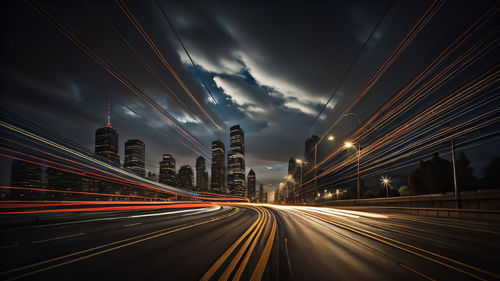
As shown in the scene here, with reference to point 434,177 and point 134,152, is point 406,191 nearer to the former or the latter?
point 434,177

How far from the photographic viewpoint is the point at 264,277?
15.2 ft

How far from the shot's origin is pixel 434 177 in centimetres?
5631

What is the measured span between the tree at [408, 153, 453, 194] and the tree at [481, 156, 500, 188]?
23.5ft

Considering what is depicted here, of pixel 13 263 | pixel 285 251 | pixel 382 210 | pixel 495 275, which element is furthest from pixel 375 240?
pixel 382 210

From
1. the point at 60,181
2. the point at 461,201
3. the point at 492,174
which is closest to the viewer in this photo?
the point at 461,201

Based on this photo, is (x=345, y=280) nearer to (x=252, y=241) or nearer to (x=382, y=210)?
(x=252, y=241)

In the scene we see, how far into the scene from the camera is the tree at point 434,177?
2197 inches

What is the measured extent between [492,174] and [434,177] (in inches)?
511

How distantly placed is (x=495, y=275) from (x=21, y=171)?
134944 mm

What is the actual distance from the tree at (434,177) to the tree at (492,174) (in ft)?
23.5

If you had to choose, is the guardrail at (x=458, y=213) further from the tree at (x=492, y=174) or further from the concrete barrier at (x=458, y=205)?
the tree at (x=492, y=174)

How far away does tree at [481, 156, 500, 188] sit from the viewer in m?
52.7

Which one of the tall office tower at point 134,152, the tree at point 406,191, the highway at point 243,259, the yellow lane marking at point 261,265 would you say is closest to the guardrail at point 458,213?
the highway at point 243,259

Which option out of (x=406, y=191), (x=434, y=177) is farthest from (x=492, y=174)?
(x=406, y=191)
